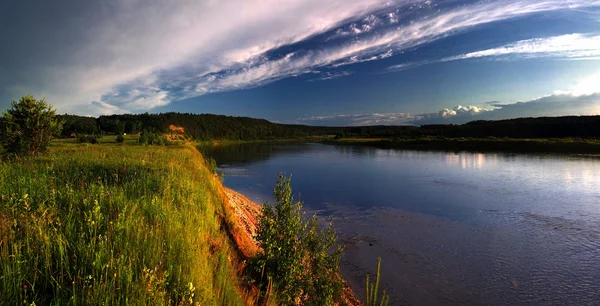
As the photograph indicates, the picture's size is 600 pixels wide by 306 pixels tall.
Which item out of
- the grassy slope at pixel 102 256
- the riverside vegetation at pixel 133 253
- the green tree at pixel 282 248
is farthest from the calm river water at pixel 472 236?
the grassy slope at pixel 102 256

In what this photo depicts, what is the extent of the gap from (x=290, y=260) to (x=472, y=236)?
1316cm

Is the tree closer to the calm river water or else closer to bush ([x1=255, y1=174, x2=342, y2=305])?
the calm river water

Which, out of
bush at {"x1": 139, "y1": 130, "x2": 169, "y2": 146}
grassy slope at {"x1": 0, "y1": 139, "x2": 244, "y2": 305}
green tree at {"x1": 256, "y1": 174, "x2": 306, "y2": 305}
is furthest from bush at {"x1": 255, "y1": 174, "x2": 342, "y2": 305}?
bush at {"x1": 139, "y1": 130, "x2": 169, "y2": 146}

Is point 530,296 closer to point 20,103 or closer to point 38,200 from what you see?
point 38,200

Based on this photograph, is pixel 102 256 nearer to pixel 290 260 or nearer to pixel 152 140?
pixel 290 260

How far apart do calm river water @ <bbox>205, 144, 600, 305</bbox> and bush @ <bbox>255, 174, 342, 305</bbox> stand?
317 centimetres

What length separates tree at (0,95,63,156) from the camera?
17875mm

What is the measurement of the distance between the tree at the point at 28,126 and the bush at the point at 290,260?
18.3 m

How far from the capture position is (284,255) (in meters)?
7.62

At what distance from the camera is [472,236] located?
1581 cm

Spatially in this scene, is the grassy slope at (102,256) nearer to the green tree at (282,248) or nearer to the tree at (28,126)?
the green tree at (282,248)

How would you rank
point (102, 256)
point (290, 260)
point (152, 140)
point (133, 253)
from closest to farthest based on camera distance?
point (102, 256)
point (133, 253)
point (290, 260)
point (152, 140)

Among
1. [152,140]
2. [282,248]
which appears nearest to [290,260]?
[282,248]

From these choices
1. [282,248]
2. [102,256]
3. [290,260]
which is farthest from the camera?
[282,248]
